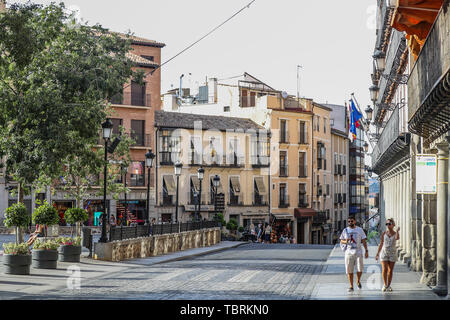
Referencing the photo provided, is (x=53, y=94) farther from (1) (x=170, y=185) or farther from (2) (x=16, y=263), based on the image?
(1) (x=170, y=185)

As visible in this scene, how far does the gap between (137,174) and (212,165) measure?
283 inches

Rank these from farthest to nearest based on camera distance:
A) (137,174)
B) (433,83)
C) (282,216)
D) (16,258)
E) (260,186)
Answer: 1. (282,216)
2. (260,186)
3. (137,174)
4. (16,258)
5. (433,83)

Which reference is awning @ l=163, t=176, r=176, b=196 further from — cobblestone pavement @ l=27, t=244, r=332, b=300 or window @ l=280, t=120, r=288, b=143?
cobblestone pavement @ l=27, t=244, r=332, b=300

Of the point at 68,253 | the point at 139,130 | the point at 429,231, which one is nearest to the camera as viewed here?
the point at 429,231

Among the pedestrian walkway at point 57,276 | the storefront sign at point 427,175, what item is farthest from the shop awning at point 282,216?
the storefront sign at point 427,175

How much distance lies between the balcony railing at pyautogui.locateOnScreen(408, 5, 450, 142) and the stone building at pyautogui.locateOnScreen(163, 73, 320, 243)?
45.9 meters

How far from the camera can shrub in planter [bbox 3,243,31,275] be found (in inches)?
659

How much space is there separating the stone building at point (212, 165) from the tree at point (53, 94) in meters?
32.3

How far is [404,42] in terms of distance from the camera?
79.9 feet

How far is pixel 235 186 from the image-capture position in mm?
60062

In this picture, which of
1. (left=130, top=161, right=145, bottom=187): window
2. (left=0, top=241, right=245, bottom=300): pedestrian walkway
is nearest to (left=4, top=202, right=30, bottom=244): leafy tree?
(left=0, top=241, right=245, bottom=300): pedestrian walkway

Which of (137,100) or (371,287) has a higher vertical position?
(137,100)

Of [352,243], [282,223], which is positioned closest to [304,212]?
[282,223]
